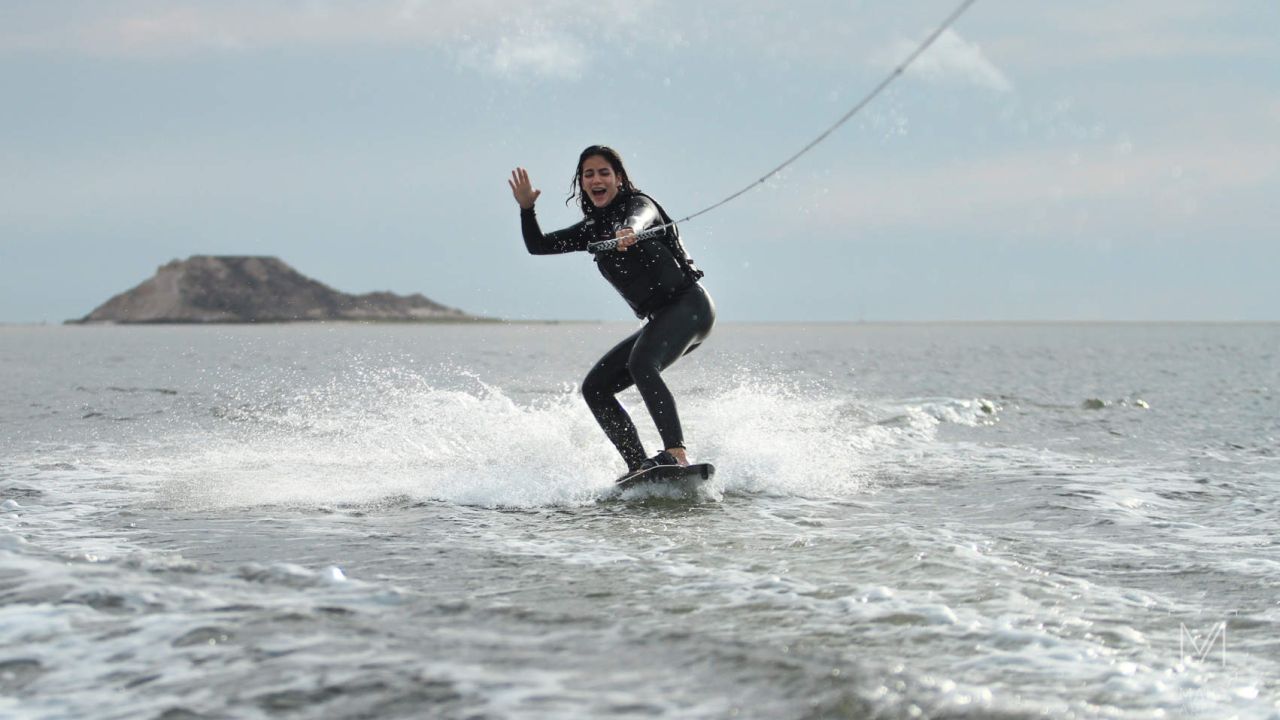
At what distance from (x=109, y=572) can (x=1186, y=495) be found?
7867 millimetres

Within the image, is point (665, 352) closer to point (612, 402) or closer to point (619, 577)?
point (612, 402)

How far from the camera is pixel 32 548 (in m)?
→ 5.95

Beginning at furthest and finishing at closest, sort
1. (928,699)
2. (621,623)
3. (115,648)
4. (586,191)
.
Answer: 1. (586,191)
2. (621,623)
3. (115,648)
4. (928,699)

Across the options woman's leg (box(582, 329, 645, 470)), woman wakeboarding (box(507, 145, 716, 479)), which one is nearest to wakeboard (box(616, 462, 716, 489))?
woman wakeboarding (box(507, 145, 716, 479))

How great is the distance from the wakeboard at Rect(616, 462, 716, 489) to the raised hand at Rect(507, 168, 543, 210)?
7.61 ft

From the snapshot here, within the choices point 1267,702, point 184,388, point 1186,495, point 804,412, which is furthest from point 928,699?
point 184,388

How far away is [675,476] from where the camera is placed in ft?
26.6

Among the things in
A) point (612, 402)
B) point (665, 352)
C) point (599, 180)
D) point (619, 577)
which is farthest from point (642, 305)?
point (619, 577)

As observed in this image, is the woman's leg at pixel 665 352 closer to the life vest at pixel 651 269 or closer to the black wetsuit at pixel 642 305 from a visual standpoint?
the black wetsuit at pixel 642 305

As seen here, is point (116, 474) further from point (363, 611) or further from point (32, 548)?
point (363, 611)

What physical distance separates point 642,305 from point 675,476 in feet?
4.71

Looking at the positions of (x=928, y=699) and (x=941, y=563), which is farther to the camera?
(x=941, y=563)

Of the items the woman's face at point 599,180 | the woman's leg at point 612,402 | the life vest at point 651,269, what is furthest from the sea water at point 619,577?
the woman's face at point 599,180

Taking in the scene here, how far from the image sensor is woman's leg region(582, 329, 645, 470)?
873cm
